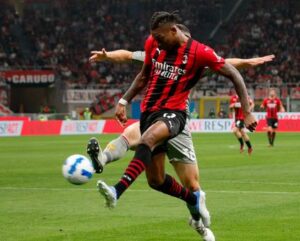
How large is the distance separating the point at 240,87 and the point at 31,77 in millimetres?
51828

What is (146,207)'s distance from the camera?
14.4 metres

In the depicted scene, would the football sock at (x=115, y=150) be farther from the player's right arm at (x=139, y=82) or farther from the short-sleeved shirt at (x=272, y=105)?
the short-sleeved shirt at (x=272, y=105)

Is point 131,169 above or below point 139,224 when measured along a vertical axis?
above

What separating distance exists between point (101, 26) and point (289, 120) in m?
20.6

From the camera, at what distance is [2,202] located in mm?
15469

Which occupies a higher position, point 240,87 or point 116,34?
point 240,87

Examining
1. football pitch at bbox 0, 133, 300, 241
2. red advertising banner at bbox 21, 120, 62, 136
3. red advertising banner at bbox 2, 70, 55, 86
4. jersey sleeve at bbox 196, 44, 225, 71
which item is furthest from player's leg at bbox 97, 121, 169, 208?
red advertising banner at bbox 2, 70, 55, 86

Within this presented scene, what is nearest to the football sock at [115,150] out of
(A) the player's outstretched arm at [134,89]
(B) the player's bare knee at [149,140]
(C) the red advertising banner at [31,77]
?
(A) the player's outstretched arm at [134,89]

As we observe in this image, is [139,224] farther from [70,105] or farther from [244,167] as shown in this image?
[70,105]

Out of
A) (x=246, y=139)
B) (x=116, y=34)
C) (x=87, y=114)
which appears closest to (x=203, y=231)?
(x=246, y=139)

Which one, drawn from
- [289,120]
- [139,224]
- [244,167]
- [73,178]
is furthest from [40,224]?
[289,120]

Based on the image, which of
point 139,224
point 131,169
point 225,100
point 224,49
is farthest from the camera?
point 224,49

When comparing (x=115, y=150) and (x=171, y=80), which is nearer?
(x=171, y=80)

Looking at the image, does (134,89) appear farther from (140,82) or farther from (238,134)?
(238,134)
